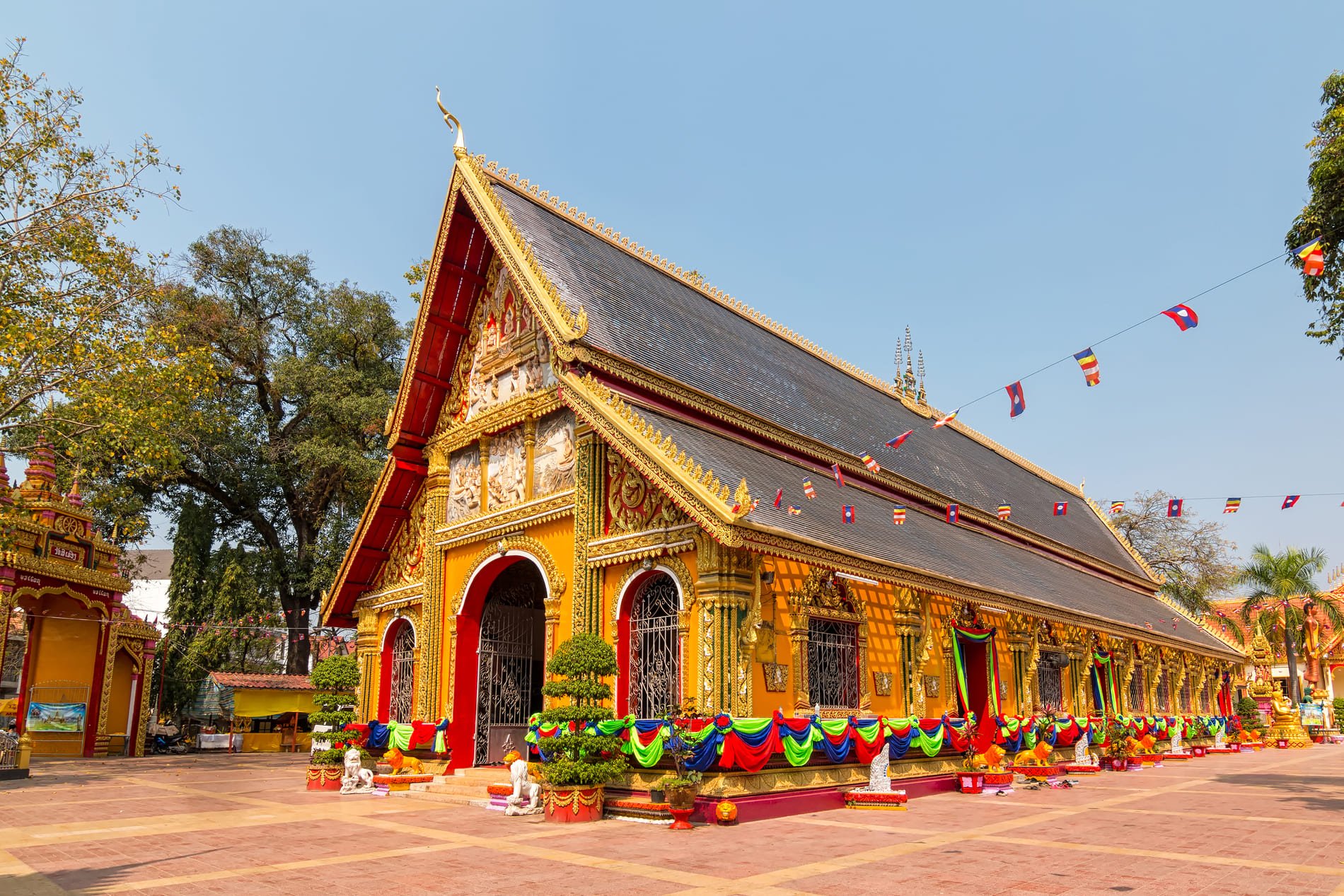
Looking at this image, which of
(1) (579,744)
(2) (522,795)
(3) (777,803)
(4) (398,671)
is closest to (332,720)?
(4) (398,671)

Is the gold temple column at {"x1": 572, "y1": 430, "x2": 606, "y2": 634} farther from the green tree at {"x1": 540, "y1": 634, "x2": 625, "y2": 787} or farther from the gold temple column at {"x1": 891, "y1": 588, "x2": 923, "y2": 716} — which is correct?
the gold temple column at {"x1": 891, "y1": 588, "x2": 923, "y2": 716}

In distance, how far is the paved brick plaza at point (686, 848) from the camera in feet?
24.5

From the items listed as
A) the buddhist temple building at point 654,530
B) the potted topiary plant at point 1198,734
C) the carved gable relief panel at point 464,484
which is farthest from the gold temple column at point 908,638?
the potted topiary plant at point 1198,734

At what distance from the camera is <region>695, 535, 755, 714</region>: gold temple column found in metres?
11.5

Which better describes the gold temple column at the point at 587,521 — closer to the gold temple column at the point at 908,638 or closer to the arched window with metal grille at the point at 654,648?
the arched window with metal grille at the point at 654,648

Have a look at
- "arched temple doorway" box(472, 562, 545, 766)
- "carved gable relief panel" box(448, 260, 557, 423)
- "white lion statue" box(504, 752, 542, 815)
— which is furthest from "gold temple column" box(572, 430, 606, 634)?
"arched temple doorway" box(472, 562, 545, 766)

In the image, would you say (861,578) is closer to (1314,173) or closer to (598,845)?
(598,845)

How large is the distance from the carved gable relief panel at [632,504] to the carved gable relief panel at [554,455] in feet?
3.57

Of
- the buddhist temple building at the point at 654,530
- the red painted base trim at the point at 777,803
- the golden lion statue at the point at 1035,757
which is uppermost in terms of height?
the buddhist temple building at the point at 654,530

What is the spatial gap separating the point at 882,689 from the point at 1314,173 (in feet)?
30.6

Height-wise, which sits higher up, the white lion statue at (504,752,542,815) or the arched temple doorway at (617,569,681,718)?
the arched temple doorway at (617,569,681,718)

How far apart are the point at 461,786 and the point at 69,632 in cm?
1685

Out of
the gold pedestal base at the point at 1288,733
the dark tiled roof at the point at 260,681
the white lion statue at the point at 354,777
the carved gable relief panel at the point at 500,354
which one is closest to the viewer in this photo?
the white lion statue at the point at 354,777

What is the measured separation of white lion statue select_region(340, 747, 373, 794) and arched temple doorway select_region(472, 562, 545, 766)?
1.76m
